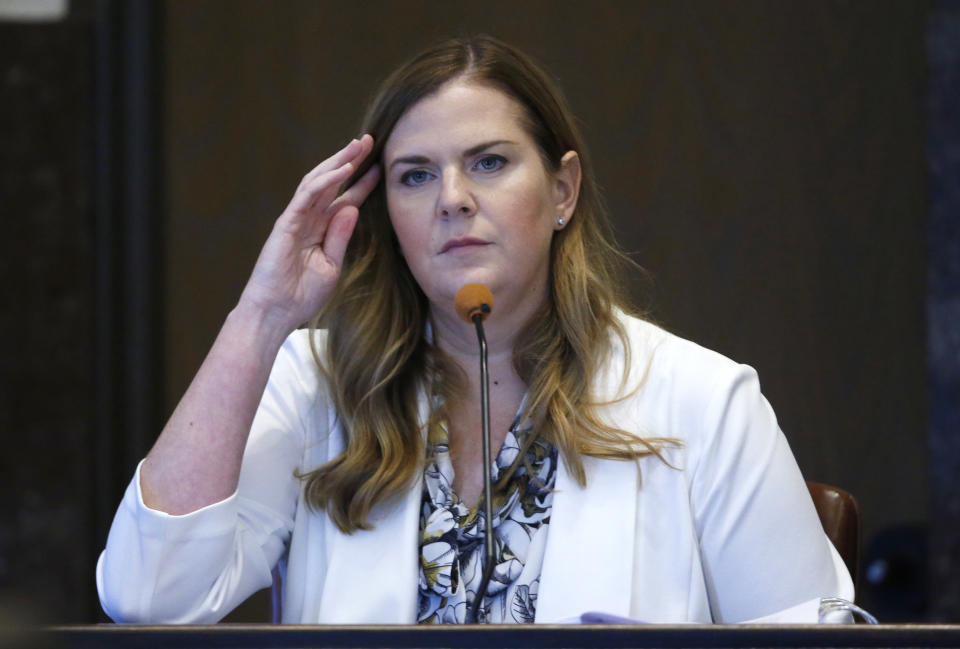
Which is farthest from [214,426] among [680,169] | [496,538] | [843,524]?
[680,169]

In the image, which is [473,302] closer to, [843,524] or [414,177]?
[414,177]

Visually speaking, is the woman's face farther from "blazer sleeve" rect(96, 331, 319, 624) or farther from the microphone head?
"blazer sleeve" rect(96, 331, 319, 624)

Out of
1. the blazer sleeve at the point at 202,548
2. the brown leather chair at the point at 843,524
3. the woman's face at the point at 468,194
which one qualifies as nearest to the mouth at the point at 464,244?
the woman's face at the point at 468,194

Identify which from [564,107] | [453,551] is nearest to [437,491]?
[453,551]

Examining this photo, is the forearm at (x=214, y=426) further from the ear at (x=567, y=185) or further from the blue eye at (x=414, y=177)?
the ear at (x=567, y=185)

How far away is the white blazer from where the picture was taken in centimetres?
135

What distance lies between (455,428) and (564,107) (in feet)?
1.65

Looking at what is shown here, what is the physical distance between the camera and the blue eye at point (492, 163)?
1.57 meters

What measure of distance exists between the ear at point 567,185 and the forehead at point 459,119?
0.30ft

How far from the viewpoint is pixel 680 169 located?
310 cm

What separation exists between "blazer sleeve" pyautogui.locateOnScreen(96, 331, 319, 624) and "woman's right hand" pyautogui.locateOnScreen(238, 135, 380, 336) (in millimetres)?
184

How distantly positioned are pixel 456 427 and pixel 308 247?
12.9 inches

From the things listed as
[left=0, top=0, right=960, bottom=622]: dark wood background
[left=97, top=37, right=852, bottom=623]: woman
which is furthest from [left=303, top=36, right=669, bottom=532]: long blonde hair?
[left=0, top=0, right=960, bottom=622]: dark wood background

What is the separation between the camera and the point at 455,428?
5.32 ft
